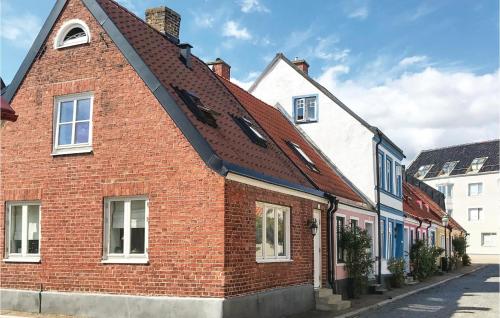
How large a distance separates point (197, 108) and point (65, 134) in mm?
3115

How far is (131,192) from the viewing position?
476 inches

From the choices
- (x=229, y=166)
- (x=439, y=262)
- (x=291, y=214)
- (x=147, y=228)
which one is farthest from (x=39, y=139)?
(x=439, y=262)

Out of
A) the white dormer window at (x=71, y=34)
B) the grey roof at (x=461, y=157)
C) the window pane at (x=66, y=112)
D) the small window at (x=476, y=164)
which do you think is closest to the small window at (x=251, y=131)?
the window pane at (x=66, y=112)

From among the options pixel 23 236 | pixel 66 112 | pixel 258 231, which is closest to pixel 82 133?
pixel 66 112

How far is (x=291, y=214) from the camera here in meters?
14.2

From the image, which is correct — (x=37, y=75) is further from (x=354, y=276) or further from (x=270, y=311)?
(x=354, y=276)

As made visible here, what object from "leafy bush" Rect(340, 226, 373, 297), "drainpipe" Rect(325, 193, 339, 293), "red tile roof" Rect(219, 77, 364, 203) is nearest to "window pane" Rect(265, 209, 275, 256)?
"red tile roof" Rect(219, 77, 364, 203)

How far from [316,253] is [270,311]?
4.04 meters

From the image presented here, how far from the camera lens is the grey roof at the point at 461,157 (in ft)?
197

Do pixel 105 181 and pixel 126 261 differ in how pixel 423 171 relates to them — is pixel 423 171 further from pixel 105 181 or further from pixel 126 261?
pixel 126 261

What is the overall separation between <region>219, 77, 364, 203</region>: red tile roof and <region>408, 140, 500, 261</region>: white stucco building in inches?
1656

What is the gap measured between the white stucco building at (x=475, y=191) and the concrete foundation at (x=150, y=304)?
164ft

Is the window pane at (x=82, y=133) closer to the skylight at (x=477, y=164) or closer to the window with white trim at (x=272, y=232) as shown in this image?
the window with white trim at (x=272, y=232)

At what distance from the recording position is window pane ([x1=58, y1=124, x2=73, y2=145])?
1324 centimetres
